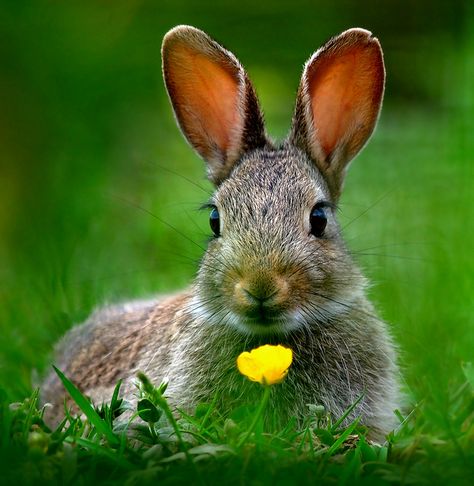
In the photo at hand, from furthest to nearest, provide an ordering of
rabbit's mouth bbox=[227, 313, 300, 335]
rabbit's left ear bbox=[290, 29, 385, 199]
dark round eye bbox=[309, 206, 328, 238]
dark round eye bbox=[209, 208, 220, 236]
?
rabbit's left ear bbox=[290, 29, 385, 199], dark round eye bbox=[209, 208, 220, 236], dark round eye bbox=[309, 206, 328, 238], rabbit's mouth bbox=[227, 313, 300, 335]

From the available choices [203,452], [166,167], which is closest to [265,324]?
[203,452]

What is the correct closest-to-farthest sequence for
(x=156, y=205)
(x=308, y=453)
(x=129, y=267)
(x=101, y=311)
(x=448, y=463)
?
1. (x=448, y=463)
2. (x=308, y=453)
3. (x=101, y=311)
4. (x=129, y=267)
5. (x=156, y=205)

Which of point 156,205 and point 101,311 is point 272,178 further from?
point 156,205

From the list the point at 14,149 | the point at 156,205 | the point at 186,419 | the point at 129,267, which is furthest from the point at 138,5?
the point at 186,419

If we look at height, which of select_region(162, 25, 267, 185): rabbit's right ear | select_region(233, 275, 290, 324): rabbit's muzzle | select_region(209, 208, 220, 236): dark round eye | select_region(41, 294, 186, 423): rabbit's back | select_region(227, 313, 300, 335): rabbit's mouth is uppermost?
select_region(162, 25, 267, 185): rabbit's right ear

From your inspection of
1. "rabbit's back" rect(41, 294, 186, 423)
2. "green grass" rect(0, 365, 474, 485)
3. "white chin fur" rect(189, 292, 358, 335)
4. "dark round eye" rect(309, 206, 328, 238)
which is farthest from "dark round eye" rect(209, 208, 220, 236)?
"green grass" rect(0, 365, 474, 485)

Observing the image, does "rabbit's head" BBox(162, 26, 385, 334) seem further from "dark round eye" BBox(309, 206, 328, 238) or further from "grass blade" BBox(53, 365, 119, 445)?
"grass blade" BBox(53, 365, 119, 445)

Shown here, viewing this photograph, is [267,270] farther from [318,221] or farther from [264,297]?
[318,221]
